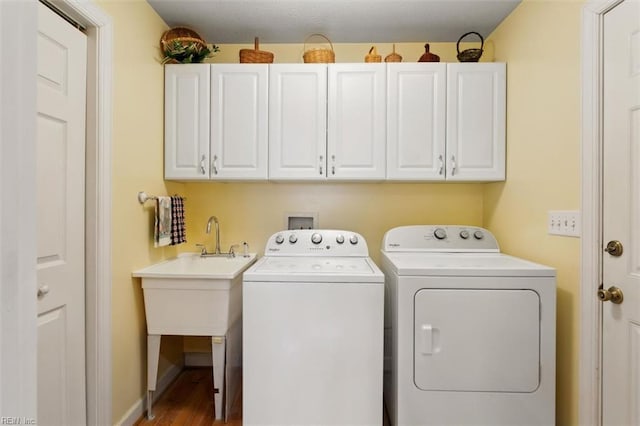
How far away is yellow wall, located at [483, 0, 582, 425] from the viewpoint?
4.96ft

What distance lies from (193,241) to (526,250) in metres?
2.30

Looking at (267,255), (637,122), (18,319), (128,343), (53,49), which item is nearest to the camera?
(18,319)

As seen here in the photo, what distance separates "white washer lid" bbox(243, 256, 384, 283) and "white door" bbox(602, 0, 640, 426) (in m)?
0.96

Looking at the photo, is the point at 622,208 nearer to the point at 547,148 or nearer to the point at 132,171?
the point at 547,148

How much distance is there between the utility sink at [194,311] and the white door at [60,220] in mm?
353

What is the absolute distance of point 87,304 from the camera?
1.54m

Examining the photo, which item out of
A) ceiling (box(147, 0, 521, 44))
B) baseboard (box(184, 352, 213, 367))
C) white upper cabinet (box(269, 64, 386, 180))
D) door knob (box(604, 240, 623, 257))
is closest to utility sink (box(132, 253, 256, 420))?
baseboard (box(184, 352, 213, 367))

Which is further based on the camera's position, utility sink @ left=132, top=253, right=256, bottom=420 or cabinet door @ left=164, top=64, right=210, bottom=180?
cabinet door @ left=164, top=64, right=210, bottom=180

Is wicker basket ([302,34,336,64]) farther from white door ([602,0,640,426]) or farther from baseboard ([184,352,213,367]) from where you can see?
baseboard ([184,352,213,367])

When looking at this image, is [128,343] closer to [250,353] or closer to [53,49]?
[250,353]

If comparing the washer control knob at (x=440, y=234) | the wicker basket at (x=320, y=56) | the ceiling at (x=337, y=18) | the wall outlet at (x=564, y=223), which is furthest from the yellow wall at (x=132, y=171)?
the wall outlet at (x=564, y=223)

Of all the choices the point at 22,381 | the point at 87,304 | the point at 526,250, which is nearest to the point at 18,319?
the point at 22,381

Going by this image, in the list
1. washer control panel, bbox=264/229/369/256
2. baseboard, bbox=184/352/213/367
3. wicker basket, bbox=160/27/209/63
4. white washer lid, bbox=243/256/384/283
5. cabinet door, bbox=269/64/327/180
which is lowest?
baseboard, bbox=184/352/213/367

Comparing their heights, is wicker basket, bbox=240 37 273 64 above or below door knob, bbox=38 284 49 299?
above
